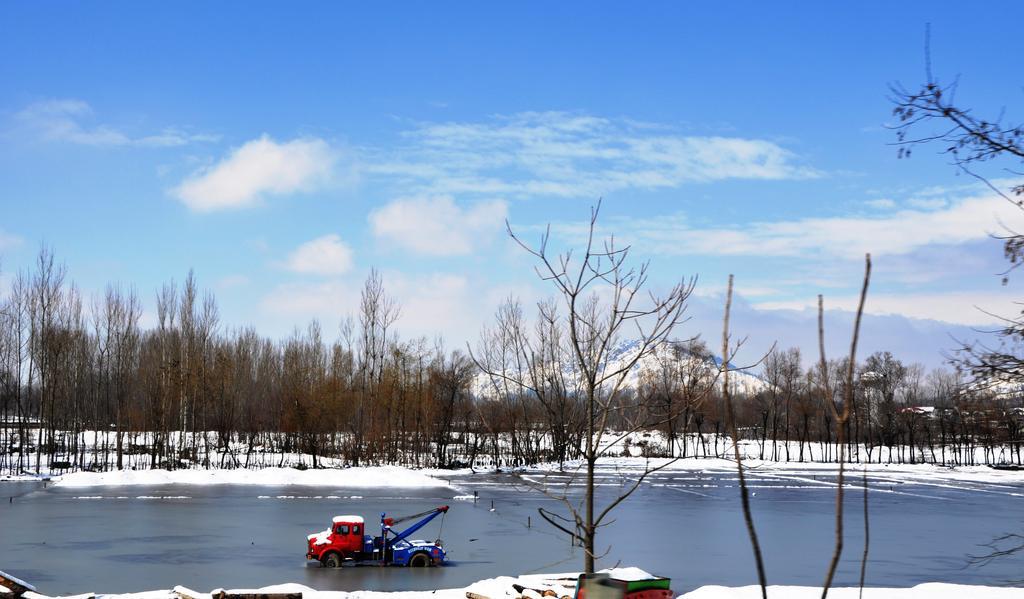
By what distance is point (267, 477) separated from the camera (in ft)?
123

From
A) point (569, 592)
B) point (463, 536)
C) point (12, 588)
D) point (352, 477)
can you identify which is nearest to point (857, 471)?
point (352, 477)

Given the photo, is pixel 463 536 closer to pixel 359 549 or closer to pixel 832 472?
pixel 359 549

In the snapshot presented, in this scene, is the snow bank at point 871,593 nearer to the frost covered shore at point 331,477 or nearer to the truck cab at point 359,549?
the truck cab at point 359,549

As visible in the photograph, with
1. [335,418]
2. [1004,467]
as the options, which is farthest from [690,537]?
[1004,467]

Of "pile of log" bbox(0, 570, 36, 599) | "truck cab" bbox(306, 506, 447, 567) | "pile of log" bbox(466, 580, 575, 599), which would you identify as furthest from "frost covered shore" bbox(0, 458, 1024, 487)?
"pile of log" bbox(0, 570, 36, 599)

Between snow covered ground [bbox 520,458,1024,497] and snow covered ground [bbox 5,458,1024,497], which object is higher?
snow covered ground [bbox 5,458,1024,497]

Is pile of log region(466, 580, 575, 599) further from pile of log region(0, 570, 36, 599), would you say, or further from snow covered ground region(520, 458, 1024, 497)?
snow covered ground region(520, 458, 1024, 497)

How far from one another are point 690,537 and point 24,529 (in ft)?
50.7

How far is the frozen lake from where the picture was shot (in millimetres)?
14836

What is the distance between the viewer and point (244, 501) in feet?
90.3

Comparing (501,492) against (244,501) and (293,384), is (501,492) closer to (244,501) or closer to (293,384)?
(244,501)

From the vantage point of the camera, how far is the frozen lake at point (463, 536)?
1484 cm

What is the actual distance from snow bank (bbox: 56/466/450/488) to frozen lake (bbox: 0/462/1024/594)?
2.12 m

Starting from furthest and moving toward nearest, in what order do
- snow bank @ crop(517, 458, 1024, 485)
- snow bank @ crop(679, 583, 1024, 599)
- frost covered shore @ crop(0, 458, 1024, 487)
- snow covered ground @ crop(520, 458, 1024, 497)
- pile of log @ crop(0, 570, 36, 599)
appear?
snow bank @ crop(517, 458, 1024, 485) → snow covered ground @ crop(520, 458, 1024, 497) → frost covered shore @ crop(0, 458, 1024, 487) → snow bank @ crop(679, 583, 1024, 599) → pile of log @ crop(0, 570, 36, 599)
